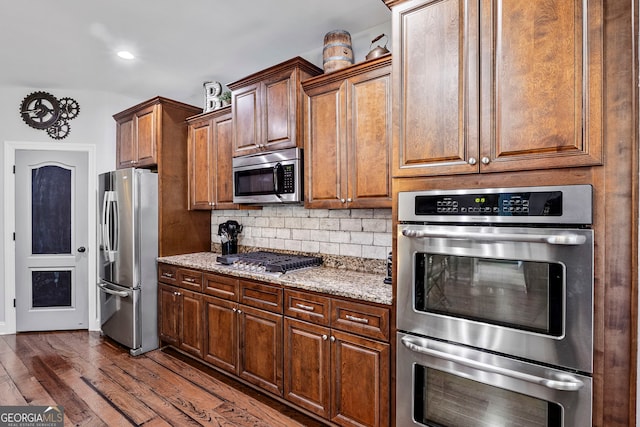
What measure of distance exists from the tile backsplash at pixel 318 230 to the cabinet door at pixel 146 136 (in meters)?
0.92

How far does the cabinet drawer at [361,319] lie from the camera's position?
1.97 metres

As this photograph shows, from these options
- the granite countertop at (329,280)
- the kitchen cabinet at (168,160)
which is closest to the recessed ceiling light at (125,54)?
the kitchen cabinet at (168,160)

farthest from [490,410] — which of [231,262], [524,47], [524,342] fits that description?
[231,262]

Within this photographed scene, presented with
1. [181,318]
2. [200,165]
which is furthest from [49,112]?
[181,318]

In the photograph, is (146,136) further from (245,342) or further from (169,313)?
(245,342)

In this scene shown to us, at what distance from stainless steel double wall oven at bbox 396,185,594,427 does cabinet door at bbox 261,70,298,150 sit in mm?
1226

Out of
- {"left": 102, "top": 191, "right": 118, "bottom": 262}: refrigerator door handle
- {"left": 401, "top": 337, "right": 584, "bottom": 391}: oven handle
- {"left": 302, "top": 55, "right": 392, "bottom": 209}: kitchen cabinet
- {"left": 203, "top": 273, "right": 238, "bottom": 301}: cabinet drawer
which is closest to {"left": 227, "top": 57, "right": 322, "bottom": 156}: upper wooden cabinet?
{"left": 302, "top": 55, "right": 392, "bottom": 209}: kitchen cabinet

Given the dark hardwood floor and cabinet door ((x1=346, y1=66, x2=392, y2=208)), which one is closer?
cabinet door ((x1=346, y1=66, x2=392, y2=208))

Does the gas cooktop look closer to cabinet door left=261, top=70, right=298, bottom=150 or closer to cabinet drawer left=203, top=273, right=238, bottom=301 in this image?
cabinet drawer left=203, top=273, right=238, bottom=301

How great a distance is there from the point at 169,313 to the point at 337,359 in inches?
78.3

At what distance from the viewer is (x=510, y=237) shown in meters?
1.51

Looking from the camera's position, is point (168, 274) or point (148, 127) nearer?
point (168, 274)

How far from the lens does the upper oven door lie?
1.40m

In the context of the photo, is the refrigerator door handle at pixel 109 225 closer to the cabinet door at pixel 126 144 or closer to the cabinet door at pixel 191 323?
the cabinet door at pixel 126 144
